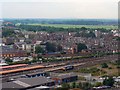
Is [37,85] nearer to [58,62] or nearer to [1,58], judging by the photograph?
[58,62]

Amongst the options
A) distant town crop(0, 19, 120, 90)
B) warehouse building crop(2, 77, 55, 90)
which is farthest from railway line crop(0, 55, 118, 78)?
warehouse building crop(2, 77, 55, 90)

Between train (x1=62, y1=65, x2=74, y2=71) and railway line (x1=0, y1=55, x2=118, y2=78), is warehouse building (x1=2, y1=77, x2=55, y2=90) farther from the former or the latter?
train (x1=62, y1=65, x2=74, y2=71)

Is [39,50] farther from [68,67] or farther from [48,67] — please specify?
[68,67]

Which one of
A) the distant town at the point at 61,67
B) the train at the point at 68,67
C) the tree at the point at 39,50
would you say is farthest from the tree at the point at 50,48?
the train at the point at 68,67

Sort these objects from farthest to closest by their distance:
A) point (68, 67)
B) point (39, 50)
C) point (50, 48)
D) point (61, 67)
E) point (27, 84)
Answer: point (50, 48) → point (39, 50) → point (61, 67) → point (68, 67) → point (27, 84)

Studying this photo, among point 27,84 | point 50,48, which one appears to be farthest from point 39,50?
point 27,84

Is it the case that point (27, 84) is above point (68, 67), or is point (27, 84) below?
above

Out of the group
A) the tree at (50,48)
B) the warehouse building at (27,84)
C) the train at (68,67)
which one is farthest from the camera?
the tree at (50,48)

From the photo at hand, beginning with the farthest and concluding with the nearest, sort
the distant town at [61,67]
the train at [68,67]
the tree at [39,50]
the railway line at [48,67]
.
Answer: the tree at [39,50] < the train at [68,67] < the railway line at [48,67] < the distant town at [61,67]

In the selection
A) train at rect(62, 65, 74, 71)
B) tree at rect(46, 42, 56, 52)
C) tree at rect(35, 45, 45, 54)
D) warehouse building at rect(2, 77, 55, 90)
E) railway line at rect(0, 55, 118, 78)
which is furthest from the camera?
tree at rect(46, 42, 56, 52)

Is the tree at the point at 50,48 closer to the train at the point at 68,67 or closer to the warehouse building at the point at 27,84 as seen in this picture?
the train at the point at 68,67

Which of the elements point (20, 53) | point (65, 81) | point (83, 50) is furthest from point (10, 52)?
point (65, 81)
